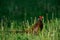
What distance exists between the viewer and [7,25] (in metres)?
8.28

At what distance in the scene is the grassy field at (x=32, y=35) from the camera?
7213mm

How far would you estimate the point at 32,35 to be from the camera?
7.36 m

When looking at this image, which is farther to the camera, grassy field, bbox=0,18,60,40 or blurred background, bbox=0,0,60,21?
blurred background, bbox=0,0,60,21

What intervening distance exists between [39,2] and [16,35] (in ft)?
11.1

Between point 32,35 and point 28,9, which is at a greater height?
point 28,9

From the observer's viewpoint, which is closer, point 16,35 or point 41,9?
point 16,35

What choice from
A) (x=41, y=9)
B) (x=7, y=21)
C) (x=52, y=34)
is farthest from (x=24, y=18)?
(x=52, y=34)

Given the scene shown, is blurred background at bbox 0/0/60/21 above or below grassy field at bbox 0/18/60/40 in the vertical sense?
above

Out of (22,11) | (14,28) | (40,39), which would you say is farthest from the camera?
(22,11)

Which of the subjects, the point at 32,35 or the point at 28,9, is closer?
the point at 32,35

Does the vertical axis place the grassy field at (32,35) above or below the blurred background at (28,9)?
below

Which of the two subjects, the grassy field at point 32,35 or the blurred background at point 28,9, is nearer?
the grassy field at point 32,35

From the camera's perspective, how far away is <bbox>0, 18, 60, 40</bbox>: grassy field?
7.21 m

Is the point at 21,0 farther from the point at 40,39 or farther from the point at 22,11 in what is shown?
the point at 40,39
